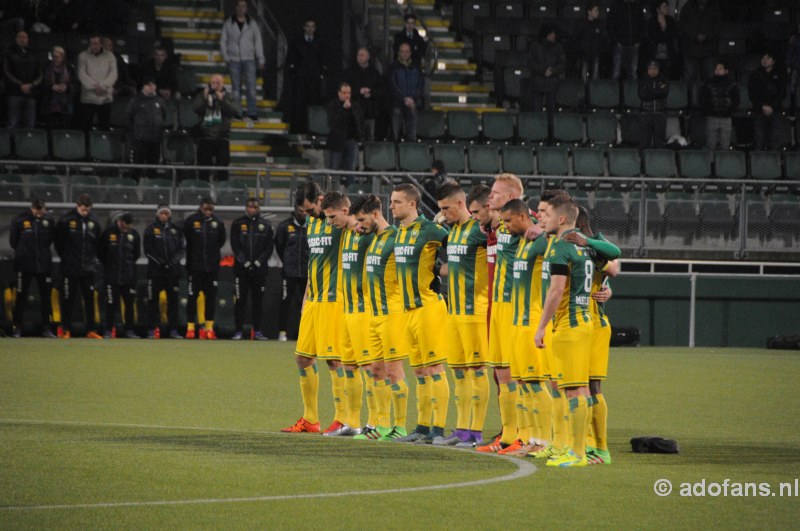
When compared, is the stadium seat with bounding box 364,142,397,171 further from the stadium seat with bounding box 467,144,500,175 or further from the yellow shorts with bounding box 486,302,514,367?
the yellow shorts with bounding box 486,302,514,367

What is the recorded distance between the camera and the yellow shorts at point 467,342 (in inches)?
435

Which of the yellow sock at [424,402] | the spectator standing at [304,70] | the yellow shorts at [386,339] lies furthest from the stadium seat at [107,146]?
the yellow sock at [424,402]

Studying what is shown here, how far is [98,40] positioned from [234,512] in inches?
707

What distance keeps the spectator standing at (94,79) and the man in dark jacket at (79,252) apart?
3.11 m

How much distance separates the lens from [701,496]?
8.42 meters

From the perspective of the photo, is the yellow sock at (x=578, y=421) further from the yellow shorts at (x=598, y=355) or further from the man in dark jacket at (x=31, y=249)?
the man in dark jacket at (x=31, y=249)

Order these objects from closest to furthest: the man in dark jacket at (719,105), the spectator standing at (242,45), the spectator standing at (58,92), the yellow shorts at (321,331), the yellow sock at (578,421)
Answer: the yellow sock at (578,421), the yellow shorts at (321,331), the spectator standing at (58,92), the spectator standing at (242,45), the man in dark jacket at (719,105)

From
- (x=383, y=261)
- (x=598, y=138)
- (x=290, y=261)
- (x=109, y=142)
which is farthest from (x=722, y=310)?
(x=383, y=261)

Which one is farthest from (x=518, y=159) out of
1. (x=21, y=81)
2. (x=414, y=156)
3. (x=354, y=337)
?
(x=354, y=337)

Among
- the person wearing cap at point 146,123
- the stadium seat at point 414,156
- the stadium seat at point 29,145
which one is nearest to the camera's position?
the person wearing cap at point 146,123

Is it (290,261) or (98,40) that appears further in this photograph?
(98,40)

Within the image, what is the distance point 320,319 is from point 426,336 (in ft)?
3.99

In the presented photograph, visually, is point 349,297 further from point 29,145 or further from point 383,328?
point 29,145

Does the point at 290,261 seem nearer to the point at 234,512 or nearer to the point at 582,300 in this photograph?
the point at 582,300
